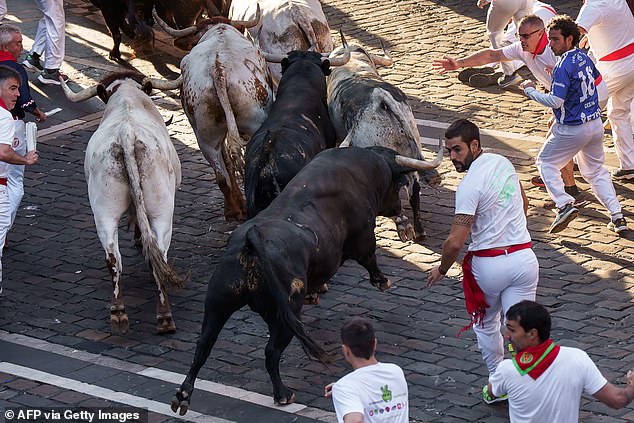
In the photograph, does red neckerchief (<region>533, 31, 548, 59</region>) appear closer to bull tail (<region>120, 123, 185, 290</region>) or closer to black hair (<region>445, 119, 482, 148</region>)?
black hair (<region>445, 119, 482, 148</region>)

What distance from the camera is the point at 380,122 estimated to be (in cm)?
1072

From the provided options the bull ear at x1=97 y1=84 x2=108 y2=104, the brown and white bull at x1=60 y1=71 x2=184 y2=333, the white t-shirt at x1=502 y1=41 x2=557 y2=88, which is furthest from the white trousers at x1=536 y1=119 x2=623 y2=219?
the bull ear at x1=97 y1=84 x2=108 y2=104

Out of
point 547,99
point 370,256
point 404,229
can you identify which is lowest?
point 404,229

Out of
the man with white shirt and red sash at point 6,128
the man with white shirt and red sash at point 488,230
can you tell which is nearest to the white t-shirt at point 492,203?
the man with white shirt and red sash at point 488,230

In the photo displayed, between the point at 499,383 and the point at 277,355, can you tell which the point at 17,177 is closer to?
the point at 277,355

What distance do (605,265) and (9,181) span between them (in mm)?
5762

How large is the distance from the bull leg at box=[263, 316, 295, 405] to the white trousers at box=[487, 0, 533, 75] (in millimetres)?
7901

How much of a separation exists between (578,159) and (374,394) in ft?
19.0

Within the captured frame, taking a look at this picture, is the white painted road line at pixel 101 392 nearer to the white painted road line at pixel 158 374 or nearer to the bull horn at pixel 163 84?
the white painted road line at pixel 158 374

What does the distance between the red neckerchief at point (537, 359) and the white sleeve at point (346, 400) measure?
0.95 meters

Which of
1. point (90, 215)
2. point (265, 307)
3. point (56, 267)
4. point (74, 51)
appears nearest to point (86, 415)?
point (265, 307)

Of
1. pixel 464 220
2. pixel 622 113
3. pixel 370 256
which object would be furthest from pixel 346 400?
pixel 622 113

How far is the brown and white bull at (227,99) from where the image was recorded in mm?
11000

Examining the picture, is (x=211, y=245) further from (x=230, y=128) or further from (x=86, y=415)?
(x=86, y=415)
